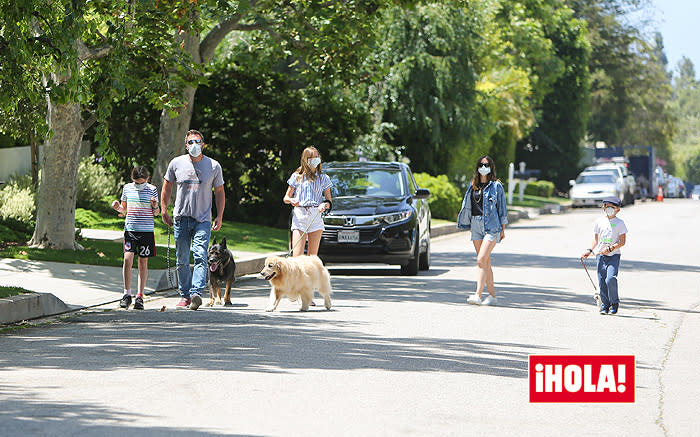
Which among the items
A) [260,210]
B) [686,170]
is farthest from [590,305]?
[686,170]

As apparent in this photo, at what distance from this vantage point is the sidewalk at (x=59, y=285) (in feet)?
40.3

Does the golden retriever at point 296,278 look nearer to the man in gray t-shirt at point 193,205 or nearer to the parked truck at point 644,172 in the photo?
the man in gray t-shirt at point 193,205

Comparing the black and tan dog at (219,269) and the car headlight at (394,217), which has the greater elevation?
the car headlight at (394,217)

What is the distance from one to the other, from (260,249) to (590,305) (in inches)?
342

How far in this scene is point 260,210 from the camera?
27.4 meters

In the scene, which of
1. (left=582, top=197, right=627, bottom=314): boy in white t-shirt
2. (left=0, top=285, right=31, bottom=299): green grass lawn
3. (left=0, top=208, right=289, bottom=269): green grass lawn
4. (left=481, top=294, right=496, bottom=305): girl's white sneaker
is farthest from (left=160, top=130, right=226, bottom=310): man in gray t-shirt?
(left=582, top=197, right=627, bottom=314): boy in white t-shirt

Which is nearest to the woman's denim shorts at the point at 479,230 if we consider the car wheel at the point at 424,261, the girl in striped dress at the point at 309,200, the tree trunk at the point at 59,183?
the girl in striped dress at the point at 309,200

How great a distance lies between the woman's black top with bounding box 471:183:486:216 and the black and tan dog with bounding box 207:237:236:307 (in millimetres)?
3097

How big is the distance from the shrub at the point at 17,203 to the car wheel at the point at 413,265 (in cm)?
687

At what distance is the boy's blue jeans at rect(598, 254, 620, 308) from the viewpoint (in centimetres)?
1331

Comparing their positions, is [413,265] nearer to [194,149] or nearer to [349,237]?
[349,237]

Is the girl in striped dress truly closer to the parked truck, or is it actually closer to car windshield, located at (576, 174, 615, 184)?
car windshield, located at (576, 174, 615, 184)

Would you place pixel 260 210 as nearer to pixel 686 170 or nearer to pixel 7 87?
pixel 7 87

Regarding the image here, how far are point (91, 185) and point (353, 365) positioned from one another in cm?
1634
